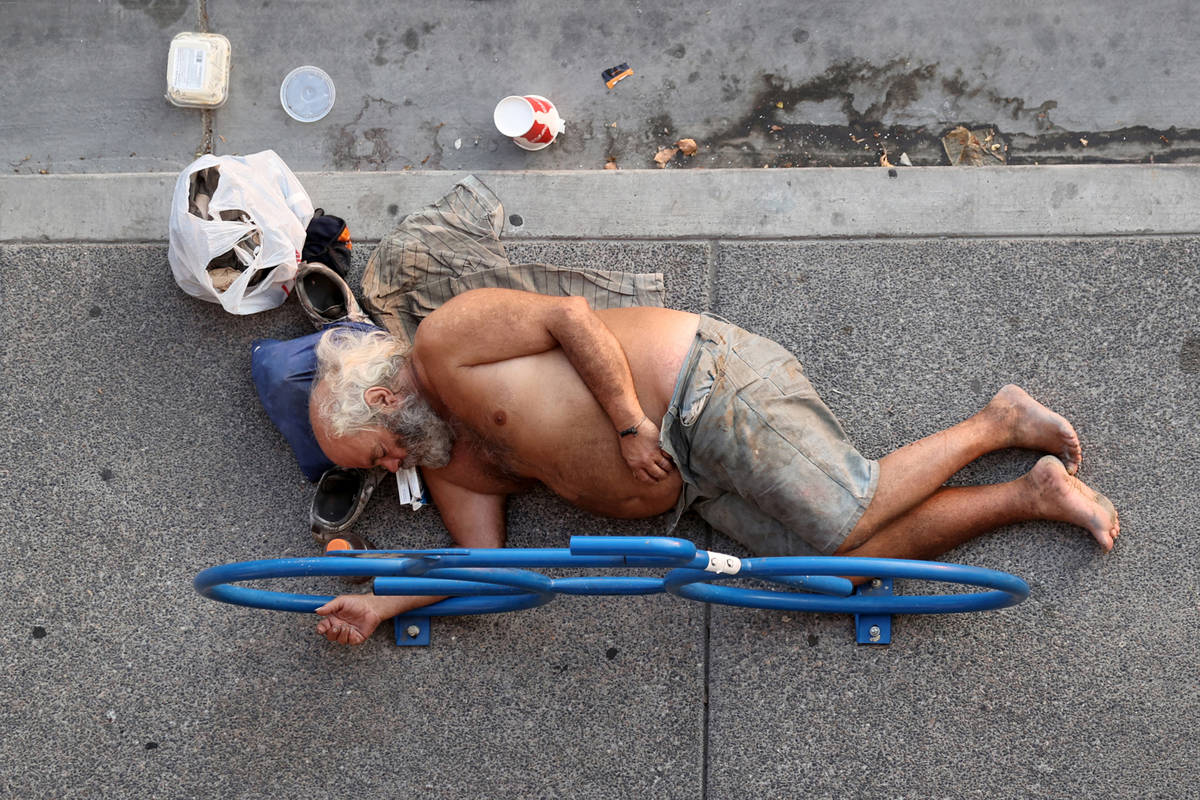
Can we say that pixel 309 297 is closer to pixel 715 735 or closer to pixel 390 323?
pixel 390 323

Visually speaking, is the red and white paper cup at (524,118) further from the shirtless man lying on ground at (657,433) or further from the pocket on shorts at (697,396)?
the pocket on shorts at (697,396)

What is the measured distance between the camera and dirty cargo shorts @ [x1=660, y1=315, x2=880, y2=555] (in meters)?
2.20

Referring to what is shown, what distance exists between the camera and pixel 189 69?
2719mm

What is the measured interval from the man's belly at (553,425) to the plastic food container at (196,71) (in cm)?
136

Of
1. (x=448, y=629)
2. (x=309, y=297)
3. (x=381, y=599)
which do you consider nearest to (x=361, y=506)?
(x=381, y=599)

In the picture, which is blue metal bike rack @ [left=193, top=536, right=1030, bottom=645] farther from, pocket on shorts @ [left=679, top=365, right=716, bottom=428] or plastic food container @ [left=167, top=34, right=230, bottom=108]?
plastic food container @ [left=167, top=34, right=230, bottom=108]

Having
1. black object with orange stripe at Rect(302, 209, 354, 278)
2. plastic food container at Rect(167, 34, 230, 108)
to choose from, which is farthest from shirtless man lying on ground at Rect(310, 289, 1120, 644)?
plastic food container at Rect(167, 34, 230, 108)

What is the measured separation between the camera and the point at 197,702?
8.21ft

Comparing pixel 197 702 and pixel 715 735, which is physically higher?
pixel 715 735

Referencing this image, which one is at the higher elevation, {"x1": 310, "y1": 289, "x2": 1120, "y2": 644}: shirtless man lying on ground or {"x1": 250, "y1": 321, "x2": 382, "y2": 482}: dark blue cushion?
{"x1": 310, "y1": 289, "x2": 1120, "y2": 644}: shirtless man lying on ground

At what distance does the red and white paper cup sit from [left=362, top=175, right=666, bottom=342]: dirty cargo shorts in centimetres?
24

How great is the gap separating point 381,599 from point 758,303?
1.33m

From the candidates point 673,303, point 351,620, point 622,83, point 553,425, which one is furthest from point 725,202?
point 351,620

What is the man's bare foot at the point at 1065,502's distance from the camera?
2.30 meters
